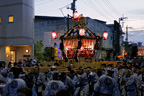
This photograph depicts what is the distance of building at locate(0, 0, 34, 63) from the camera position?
26.8 meters

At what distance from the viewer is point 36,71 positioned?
408 inches

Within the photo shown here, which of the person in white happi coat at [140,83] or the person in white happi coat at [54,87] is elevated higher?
the person in white happi coat at [54,87]

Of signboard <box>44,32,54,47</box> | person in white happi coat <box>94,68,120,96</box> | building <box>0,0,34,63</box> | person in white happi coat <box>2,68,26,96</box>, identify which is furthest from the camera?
building <box>0,0,34,63</box>

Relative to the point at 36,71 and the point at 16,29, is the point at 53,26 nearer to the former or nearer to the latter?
the point at 16,29

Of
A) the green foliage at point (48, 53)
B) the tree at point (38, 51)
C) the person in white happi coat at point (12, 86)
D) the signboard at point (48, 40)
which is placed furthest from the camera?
the green foliage at point (48, 53)

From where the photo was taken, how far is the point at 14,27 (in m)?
27.0

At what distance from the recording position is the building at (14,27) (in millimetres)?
26781

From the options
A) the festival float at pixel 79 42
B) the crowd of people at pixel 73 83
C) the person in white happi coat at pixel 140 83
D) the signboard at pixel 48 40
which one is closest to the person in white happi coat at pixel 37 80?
the crowd of people at pixel 73 83

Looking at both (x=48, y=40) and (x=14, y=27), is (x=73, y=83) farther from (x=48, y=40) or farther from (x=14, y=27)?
(x=14, y=27)

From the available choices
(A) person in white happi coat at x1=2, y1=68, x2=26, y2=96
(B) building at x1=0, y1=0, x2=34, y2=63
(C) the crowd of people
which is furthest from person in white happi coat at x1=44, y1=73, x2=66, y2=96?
(B) building at x1=0, y1=0, x2=34, y2=63

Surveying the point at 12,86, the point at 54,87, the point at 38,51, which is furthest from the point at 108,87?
the point at 38,51

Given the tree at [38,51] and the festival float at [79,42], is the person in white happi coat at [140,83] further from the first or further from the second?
the tree at [38,51]

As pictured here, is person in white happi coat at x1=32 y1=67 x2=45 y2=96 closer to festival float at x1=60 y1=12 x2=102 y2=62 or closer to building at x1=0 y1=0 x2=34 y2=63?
festival float at x1=60 y1=12 x2=102 y2=62

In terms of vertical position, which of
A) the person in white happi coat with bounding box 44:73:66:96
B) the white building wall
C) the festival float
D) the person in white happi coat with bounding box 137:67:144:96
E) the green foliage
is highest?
the white building wall
